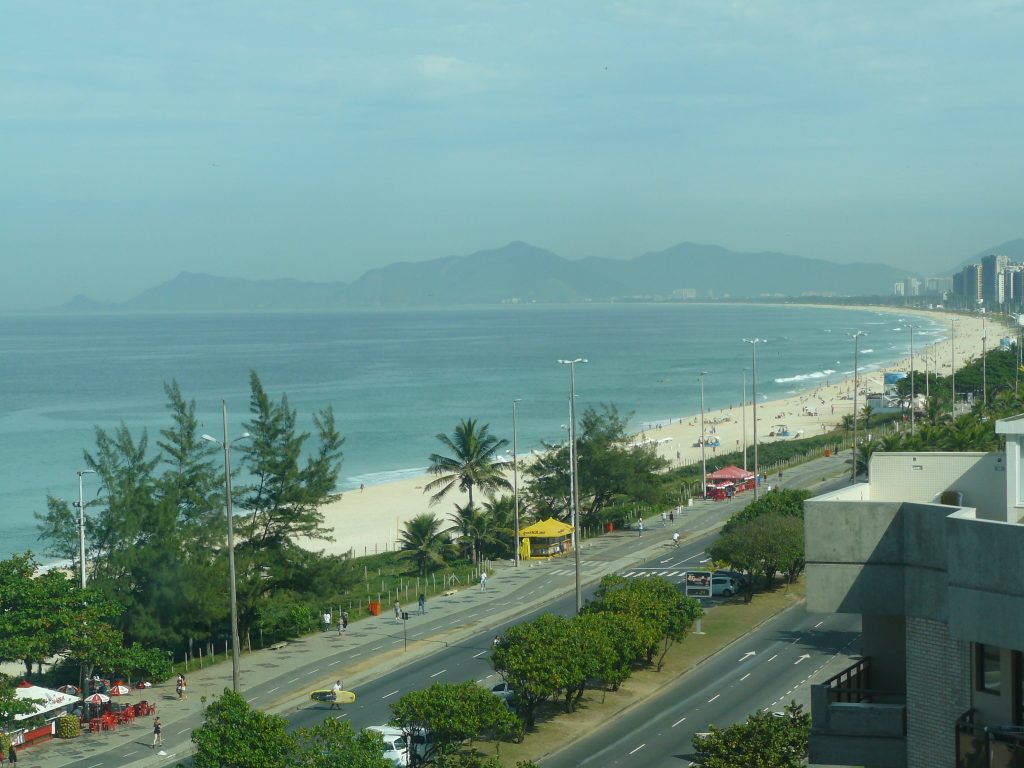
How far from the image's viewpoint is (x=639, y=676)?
37531mm

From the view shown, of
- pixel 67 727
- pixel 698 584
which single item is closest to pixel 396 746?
pixel 67 727

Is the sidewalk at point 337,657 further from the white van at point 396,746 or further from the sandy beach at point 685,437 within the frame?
the sandy beach at point 685,437

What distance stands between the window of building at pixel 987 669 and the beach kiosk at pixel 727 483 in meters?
64.9

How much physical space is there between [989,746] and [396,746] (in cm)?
2193

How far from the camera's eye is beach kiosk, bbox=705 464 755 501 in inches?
2963

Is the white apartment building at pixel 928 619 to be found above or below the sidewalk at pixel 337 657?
above

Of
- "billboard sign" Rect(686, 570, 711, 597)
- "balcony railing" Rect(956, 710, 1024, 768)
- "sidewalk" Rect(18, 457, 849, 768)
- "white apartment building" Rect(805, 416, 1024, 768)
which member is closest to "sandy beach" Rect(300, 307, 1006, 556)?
"sidewalk" Rect(18, 457, 849, 768)

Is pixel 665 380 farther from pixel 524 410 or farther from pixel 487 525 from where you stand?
pixel 487 525

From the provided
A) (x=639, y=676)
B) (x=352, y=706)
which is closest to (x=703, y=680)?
(x=639, y=676)

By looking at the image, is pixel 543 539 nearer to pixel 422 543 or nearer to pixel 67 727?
pixel 422 543

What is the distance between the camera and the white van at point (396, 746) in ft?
94.5

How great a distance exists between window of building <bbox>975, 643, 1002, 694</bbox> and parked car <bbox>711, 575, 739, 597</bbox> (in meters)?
39.0

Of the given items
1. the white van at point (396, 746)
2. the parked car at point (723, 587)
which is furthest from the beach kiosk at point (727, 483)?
the white van at point (396, 746)

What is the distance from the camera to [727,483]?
76125mm
